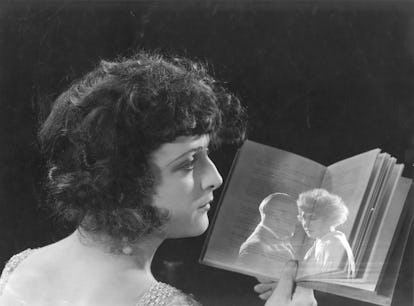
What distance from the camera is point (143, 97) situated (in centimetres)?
118

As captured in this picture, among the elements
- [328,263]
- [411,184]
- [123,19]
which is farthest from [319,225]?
[123,19]

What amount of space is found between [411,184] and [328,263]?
258mm

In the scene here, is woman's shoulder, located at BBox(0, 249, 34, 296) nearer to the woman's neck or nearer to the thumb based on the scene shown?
the woman's neck

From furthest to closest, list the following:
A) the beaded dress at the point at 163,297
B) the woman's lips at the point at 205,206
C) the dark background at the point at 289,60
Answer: the dark background at the point at 289,60
the woman's lips at the point at 205,206
the beaded dress at the point at 163,297

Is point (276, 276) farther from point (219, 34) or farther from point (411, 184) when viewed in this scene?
point (219, 34)

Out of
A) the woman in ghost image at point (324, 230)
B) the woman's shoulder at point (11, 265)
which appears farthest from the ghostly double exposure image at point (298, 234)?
the woman's shoulder at point (11, 265)

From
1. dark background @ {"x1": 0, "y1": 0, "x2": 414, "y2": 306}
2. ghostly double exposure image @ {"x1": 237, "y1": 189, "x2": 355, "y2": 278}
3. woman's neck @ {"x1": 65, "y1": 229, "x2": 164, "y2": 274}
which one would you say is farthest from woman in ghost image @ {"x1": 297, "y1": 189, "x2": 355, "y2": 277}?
woman's neck @ {"x1": 65, "y1": 229, "x2": 164, "y2": 274}

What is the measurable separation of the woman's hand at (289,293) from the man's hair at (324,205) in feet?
0.39

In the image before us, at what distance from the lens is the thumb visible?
134 cm

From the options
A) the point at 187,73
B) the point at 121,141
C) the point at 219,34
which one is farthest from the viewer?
the point at 219,34

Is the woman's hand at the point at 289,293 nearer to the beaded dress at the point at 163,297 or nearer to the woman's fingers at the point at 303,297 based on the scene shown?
the woman's fingers at the point at 303,297

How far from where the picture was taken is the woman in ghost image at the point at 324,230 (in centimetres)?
133

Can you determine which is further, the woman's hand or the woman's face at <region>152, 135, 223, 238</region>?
the woman's hand

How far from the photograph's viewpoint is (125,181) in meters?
1.20
